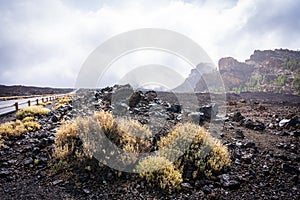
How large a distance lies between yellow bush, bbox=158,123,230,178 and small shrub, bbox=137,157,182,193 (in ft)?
1.34

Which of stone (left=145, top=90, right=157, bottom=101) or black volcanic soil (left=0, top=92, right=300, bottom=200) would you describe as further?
stone (left=145, top=90, right=157, bottom=101)

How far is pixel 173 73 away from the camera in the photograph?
41.9 feet

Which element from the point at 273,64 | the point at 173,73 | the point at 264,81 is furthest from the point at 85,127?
the point at 273,64

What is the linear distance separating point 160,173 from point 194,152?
1759 millimetres

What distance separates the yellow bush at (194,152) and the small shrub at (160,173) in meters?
0.41

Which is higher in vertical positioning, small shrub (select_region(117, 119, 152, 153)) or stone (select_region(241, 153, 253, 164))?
small shrub (select_region(117, 119, 152, 153))

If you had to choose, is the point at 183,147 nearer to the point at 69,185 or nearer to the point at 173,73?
the point at 69,185

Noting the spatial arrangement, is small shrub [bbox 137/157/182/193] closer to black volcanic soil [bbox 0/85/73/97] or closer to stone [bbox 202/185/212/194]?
stone [bbox 202/185/212/194]

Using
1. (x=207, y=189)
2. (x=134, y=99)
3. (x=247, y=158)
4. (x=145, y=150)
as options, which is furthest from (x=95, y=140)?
(x=134, y=99)

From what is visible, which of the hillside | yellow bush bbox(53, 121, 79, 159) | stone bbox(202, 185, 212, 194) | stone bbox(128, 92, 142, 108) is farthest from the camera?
the hillside

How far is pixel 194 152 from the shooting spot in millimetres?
7582

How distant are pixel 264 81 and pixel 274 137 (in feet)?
470

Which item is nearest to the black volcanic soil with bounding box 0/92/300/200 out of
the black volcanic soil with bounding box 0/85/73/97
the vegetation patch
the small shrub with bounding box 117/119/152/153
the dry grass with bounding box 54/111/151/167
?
the vegetation patch

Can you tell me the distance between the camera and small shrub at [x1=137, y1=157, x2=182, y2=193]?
19.7ft
